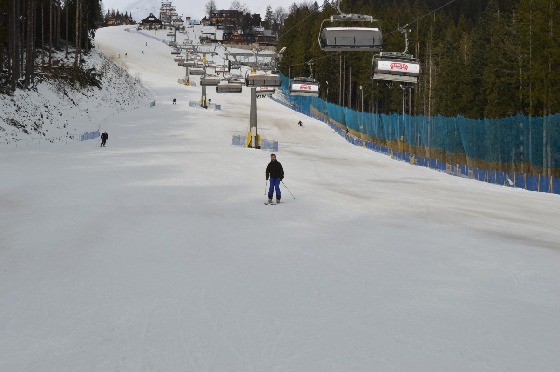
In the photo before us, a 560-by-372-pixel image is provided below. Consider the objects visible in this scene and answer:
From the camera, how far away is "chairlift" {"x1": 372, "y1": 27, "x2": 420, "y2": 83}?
80.2 ft

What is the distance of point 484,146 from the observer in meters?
29.1

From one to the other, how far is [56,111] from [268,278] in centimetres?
3628

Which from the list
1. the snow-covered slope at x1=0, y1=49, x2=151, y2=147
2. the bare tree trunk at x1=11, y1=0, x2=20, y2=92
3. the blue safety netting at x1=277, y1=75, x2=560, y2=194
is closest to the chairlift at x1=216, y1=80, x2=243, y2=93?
the snow-covered slope at x1=0, y1=49, x2=151, y2=147

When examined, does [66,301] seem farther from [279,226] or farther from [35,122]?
[35,122]

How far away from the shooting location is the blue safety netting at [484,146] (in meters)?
24.6

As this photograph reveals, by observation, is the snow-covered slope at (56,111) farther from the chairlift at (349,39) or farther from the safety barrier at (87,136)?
the chairlift at (349,39)

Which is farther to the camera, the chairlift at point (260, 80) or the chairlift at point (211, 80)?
the chairlift at point (211, 80)

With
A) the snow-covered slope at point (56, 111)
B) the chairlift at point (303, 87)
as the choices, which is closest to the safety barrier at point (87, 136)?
the snow-covered slope at point (56, 111)

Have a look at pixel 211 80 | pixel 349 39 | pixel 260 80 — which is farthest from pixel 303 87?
pixel 349 39

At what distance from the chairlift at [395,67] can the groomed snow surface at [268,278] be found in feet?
24.1

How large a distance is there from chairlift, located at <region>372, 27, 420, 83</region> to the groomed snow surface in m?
7.33

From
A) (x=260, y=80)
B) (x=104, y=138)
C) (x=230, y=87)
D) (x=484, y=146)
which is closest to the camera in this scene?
(x=484, y=146)

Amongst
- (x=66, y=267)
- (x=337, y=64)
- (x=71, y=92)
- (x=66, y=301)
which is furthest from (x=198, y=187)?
(x=337, y=64)

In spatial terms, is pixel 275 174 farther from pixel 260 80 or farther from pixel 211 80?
pixel 211 80
